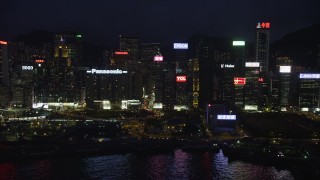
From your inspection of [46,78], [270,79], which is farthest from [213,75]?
[46,78]

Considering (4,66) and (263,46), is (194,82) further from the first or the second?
(4,66)

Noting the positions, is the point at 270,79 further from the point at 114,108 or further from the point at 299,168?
the point at 299,168

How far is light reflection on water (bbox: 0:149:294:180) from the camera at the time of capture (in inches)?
1357

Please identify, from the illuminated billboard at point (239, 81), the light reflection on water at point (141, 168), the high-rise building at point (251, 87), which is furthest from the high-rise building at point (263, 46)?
the light reflection on water at point (141, 168)

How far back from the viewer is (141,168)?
37.1m

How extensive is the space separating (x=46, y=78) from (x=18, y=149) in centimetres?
5016

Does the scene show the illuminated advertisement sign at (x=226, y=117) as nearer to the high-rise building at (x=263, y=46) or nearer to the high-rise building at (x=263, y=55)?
the high-rise building at (x=263, y=55)

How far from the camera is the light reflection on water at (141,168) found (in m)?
34.5

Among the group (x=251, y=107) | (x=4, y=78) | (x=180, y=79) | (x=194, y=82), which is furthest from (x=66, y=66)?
(x=251, y=107)

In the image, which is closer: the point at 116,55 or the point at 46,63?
the point at 46,63

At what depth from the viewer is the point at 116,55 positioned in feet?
340

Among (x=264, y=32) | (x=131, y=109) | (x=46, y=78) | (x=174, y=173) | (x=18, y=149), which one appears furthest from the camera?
(x=264, y=32)

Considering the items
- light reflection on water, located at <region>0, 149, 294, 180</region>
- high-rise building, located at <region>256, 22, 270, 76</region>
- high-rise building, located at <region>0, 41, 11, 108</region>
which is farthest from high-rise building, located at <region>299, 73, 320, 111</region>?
high-rise building, located at <region>0, 41, 11, 108</region>

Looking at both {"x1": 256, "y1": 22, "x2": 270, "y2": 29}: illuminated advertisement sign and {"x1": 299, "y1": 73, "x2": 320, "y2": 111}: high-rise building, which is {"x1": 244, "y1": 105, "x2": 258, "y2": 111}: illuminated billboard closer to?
{"x1": 299, "y1": 73, "x2": 320, "y2": 111}: high-rise building
